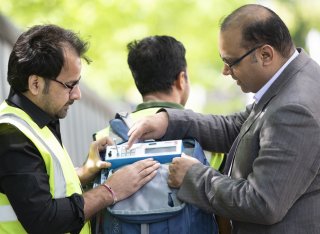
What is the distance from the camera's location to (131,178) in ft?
14.2

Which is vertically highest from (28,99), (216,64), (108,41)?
(28,99)

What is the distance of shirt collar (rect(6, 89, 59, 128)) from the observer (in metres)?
4.21

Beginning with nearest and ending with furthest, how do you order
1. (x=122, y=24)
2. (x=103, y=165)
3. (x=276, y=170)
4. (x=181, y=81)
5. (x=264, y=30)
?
(x=276, y=170) → (x=264, y=30) → (x=103, y=165) → (x=181, y=81) → (x=122, y=24)

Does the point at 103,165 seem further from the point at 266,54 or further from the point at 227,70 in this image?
the point at 266,54

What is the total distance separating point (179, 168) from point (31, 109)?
810 mm

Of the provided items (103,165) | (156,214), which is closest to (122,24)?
(103,165)

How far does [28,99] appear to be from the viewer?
13.9ft

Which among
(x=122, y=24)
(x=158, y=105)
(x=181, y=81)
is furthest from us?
(x=122, y=24)

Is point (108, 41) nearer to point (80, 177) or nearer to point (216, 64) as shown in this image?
point (216, 64)

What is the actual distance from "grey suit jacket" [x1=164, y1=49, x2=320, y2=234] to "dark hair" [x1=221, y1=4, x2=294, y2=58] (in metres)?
0.10

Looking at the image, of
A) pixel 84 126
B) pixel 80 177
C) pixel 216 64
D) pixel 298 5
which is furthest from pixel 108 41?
pixel 298 5

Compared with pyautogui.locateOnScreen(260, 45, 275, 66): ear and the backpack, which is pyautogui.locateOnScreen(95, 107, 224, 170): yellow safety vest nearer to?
the backpack

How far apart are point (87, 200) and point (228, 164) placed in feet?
2.54

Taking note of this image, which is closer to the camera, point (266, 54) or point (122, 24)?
point (266, 54)
